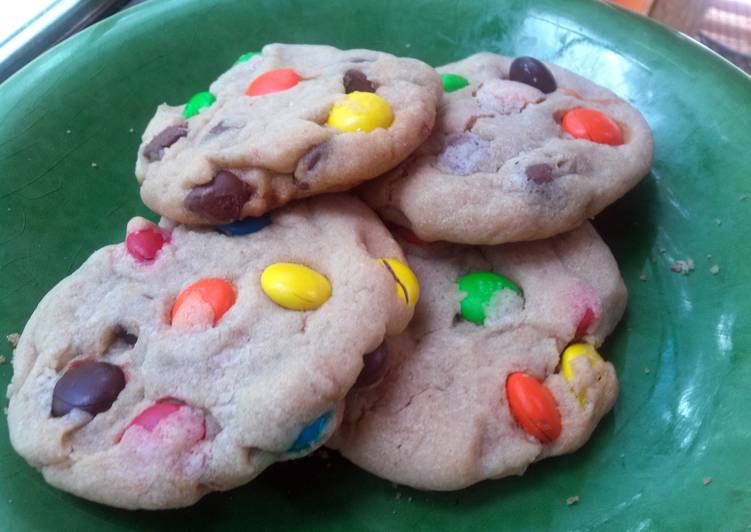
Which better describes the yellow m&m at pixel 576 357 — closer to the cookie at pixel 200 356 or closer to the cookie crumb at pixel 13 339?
the cookie at pixel 200 356

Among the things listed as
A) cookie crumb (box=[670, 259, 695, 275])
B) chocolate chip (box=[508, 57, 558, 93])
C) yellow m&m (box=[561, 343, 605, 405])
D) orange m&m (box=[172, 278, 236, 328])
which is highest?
orange m&m (box=[172, 278, 236, 328])

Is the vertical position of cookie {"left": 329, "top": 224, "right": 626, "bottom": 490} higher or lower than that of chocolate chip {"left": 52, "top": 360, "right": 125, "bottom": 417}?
lower

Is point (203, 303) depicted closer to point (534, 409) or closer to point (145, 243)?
point (145, 243)

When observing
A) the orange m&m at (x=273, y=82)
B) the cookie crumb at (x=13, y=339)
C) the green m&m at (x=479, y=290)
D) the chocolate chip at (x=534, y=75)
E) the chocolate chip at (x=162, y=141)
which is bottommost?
the green m&m at (x=479, y=290)

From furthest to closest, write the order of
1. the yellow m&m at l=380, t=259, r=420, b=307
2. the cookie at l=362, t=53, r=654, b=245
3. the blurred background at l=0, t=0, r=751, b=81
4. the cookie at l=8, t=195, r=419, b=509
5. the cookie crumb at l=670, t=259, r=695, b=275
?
1. the blurred background at l=0, t=0, r=751, b=81
2. the cookie crumb at l=670, t=259, r=695, b=275
3. the cookie at l=362, t=53, r=654, b=245
4. the yellow m&m at l=380, t=259, r=420, b=307
5. the cookie at l=8, t=195, r=419, b=509

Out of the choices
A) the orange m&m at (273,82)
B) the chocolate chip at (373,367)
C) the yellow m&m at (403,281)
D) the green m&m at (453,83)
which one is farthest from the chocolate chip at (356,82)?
the chocolate chip at (373,367)

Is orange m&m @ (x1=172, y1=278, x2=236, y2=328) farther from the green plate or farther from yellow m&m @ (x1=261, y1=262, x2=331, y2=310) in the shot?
the green plate

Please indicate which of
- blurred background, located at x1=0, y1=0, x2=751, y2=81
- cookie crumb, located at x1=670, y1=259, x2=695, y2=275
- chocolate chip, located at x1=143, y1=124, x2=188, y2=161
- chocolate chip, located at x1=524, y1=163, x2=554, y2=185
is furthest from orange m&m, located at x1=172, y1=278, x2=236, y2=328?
blurred background, located at x1=0, y1=0, x2=751, y2=81

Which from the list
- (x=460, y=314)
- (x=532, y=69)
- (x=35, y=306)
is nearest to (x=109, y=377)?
(x=35, y=306)
